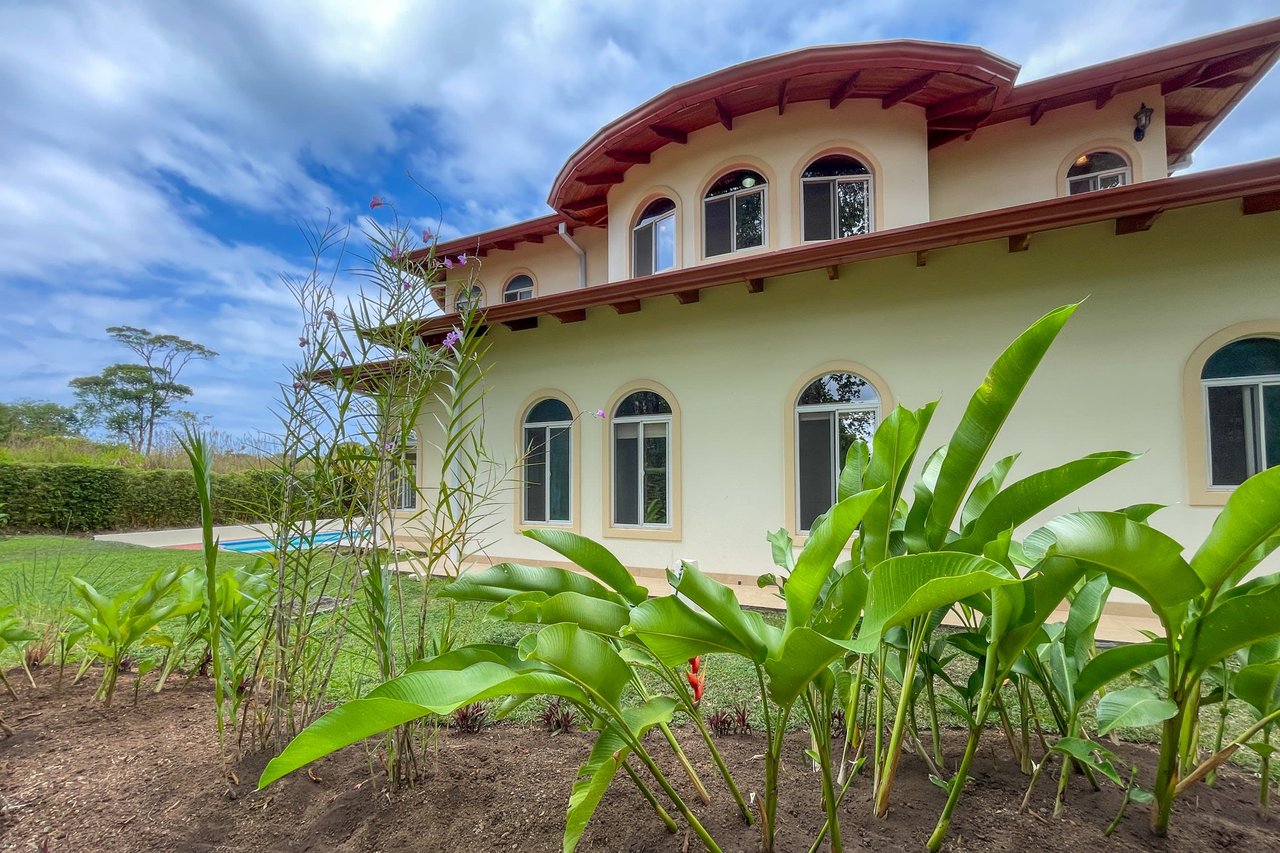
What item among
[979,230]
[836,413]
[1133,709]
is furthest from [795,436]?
[1133,709]

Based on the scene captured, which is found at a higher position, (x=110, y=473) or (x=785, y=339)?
(x=785, y=339)

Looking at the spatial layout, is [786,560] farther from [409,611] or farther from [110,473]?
[110,473]

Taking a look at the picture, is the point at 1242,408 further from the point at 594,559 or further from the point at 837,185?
the point at 594,559

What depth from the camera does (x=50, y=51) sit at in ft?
28.5

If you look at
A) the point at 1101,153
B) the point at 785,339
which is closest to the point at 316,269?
the point at 785,339

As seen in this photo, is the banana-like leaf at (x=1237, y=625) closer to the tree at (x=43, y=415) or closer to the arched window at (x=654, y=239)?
the arched window at (x=654, y=239)

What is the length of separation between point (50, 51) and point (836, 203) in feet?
41.0

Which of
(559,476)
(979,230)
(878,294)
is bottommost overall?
(559,476)

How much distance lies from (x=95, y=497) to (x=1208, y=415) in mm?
20559

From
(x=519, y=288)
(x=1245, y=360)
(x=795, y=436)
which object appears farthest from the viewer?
(x=519, y=288)

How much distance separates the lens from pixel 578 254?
35.4 ft

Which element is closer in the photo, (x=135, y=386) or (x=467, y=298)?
(x=467, y=298)

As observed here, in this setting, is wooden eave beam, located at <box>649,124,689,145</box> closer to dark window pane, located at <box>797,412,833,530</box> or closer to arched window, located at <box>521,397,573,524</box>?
arched window, located at <box>521,397,573,524</box>

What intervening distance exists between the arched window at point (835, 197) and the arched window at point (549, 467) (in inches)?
174
